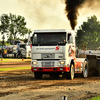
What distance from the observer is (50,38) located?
678 inches

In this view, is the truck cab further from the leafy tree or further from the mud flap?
the leafy tree

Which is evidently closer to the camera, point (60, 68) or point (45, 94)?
point (45, 94)

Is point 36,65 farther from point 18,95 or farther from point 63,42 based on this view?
point 18,95

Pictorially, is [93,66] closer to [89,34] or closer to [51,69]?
[51,69]

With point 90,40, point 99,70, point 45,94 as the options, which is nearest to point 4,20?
point 90,40

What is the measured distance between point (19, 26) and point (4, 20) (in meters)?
6.44

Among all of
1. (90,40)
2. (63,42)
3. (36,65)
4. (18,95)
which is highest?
(90,40)

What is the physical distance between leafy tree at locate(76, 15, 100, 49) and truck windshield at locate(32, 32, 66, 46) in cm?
12565

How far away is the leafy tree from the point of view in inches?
5628

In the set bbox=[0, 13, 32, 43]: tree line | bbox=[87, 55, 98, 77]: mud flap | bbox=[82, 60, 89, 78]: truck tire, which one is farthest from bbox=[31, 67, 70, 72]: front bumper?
bbox=[0, 13, 32, 43]: tree line

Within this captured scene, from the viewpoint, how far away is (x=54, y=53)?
17.1 m

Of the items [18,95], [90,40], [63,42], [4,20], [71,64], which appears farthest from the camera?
[90,40]

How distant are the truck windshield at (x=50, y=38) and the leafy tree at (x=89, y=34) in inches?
4947

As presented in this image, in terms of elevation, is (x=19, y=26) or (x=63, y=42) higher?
(x=19, y=26)
